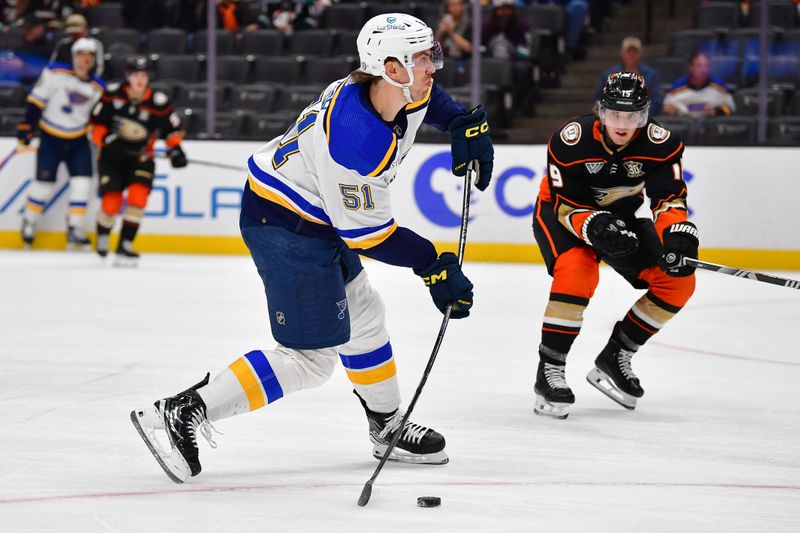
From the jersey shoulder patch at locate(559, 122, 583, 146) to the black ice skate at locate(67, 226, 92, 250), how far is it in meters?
6.26

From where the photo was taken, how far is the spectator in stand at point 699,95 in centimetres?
859

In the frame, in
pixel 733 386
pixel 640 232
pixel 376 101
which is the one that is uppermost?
pixel 376 101

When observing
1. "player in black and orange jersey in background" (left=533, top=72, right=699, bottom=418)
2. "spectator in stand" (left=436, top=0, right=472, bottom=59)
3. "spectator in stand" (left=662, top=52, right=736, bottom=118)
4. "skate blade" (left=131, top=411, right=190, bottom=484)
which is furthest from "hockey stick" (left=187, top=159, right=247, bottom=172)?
"skate blade" (left=131, top=411, right=190, bottom=484)

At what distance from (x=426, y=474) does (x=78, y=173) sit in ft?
22.6

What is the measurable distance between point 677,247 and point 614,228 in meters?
0.20

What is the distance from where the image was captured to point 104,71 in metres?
10.6

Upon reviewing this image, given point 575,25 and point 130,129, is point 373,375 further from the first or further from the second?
point 575,25

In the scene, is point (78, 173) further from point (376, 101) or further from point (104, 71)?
point (376, 101)

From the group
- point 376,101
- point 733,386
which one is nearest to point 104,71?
point 733,386

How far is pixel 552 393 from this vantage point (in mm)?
3930

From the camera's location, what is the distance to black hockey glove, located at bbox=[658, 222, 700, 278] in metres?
3.83

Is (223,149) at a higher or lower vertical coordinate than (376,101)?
lower

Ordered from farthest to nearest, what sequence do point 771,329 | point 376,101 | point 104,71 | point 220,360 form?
1. point 104,71
2. point 771,329
3. point 220,360
4. point 376,101

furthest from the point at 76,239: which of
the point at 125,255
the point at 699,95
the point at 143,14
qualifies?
the point at 699,95
